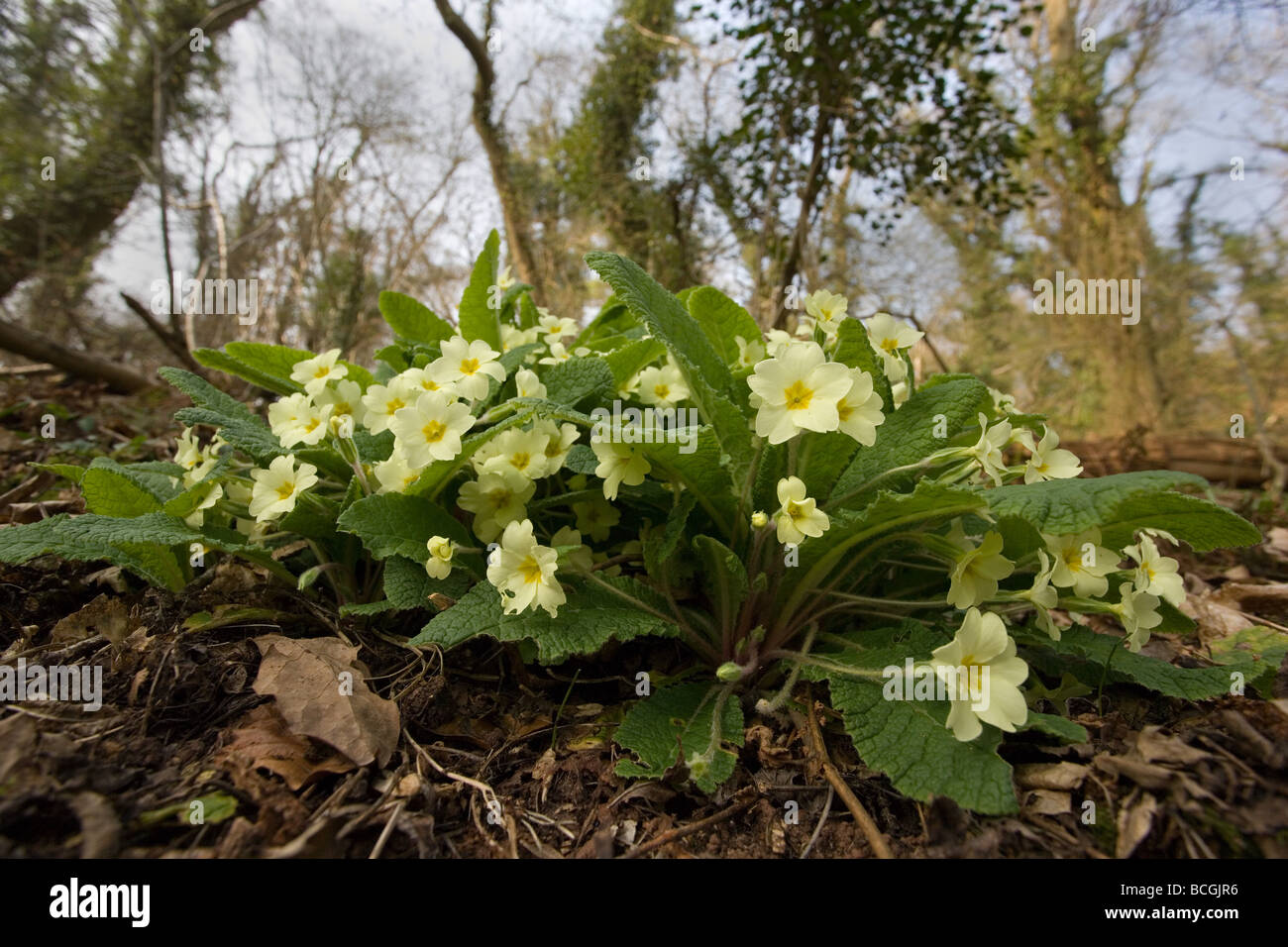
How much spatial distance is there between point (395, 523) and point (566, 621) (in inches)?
16.2

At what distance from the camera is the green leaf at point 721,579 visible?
129 cm

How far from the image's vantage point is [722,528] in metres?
1.44

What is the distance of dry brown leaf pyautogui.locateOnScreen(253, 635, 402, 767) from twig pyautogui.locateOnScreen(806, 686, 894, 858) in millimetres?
743

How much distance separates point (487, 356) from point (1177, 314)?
38.0 ft

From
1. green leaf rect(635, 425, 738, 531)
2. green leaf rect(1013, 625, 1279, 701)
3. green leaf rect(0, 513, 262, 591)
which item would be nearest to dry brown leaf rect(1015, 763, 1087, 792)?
green leaf rect(1013, 625, 1279, 701)

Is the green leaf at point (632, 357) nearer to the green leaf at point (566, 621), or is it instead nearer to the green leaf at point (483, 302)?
the green leaf at point (483, 302)

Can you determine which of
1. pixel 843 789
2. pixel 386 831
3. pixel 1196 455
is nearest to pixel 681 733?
pixel 843 789

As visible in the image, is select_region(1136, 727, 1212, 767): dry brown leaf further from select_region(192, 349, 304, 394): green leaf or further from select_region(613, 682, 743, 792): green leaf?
select_region(192, 349, 304, 394): green leaf

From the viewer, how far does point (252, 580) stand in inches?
64.1

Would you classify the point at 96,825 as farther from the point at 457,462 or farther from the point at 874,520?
the point at 874,520

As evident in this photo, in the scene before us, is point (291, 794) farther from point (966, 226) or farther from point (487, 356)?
point (966, 226)

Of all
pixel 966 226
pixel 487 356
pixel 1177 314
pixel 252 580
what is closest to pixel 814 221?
pixel 487 356

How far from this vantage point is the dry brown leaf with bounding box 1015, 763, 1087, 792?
1075 millimetres

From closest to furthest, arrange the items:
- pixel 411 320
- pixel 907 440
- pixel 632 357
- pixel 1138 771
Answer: pixel 1138 771 < pixel 907 440 < pixel 632 357 < pixel 411 320
